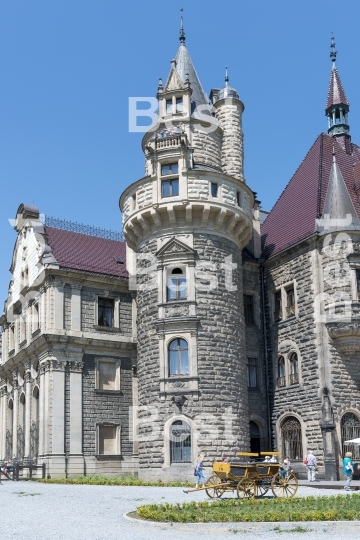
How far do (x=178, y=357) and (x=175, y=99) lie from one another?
14.6 metres

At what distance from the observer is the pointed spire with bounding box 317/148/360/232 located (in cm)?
3309

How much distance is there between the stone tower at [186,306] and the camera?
3098cm

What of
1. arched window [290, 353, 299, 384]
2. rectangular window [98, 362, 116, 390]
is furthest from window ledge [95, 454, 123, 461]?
arched window [290, 353, 299, 384]

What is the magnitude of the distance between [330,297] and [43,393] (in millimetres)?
14945

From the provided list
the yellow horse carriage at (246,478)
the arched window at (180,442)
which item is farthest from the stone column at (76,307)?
the yellow horse carriage at (246,478)

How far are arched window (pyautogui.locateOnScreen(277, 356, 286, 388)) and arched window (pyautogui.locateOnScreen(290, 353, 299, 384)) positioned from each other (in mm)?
735

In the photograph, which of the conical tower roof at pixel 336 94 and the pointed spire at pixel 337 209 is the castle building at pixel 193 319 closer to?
the pointed spire at pixel 337 209

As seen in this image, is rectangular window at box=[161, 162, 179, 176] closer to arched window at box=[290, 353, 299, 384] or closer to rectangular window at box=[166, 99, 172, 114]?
rectangular window at box=[166, 99, 172, 114]

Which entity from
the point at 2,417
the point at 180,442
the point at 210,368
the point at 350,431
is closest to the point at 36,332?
the point at 2,417

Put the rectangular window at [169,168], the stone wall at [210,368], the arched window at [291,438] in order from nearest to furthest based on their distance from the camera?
the stone wall at [210,368] → the arched window at [291,438] → the rectangular window at [169,168]

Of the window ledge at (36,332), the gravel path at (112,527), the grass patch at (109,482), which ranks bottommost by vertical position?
the grass patch at (109,482)

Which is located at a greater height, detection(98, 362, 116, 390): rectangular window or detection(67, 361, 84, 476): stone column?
detection(98, 362, 116, 390): rectangular window

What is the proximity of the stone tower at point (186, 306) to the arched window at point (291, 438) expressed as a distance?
2.59m

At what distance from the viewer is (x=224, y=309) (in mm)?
32719
